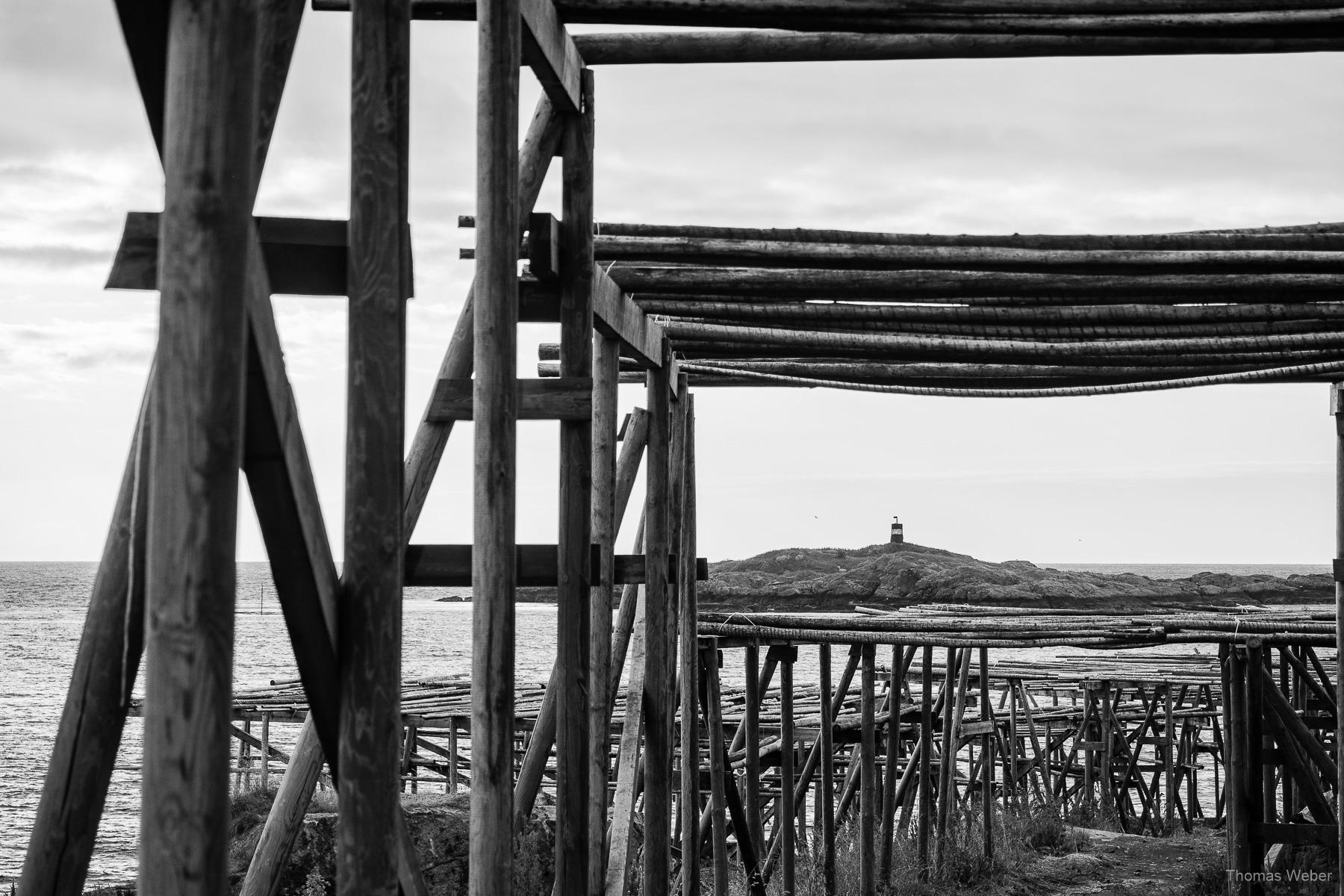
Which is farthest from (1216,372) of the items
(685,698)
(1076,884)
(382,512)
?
(1076,884)

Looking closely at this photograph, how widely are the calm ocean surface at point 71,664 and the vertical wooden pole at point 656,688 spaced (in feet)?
26.0

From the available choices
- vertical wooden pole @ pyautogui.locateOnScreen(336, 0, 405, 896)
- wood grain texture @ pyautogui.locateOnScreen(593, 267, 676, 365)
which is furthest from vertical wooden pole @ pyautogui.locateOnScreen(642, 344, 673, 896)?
vertical wooden pole @ pyautogui.locateOnScreen(336, 0, 405, 896)

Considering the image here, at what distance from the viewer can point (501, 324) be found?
129 inches

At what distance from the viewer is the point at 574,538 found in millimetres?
4277

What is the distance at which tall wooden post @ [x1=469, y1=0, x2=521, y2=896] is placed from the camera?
3.27 meters

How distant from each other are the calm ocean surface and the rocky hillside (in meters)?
8.10

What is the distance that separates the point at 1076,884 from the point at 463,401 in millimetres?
13128

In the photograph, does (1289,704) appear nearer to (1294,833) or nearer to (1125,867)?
(1294,833)

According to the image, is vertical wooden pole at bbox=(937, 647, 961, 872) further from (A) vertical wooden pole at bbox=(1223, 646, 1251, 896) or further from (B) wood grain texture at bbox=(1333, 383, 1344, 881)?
(B) wood grain texture at bbox=(1333, 383, 1344, 881)

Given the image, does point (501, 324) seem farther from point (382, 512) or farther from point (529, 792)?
point (529, 792)

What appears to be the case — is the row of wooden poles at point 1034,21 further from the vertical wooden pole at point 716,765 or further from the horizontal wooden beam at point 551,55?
the vertical wooden pole at point 716,765

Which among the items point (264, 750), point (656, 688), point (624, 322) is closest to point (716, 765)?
point (656, 688)

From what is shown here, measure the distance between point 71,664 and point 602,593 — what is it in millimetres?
74465

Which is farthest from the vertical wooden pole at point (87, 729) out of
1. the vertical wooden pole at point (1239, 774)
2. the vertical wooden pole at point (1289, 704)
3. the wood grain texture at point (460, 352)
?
the vertical wooden pole at point (1289, 704)
